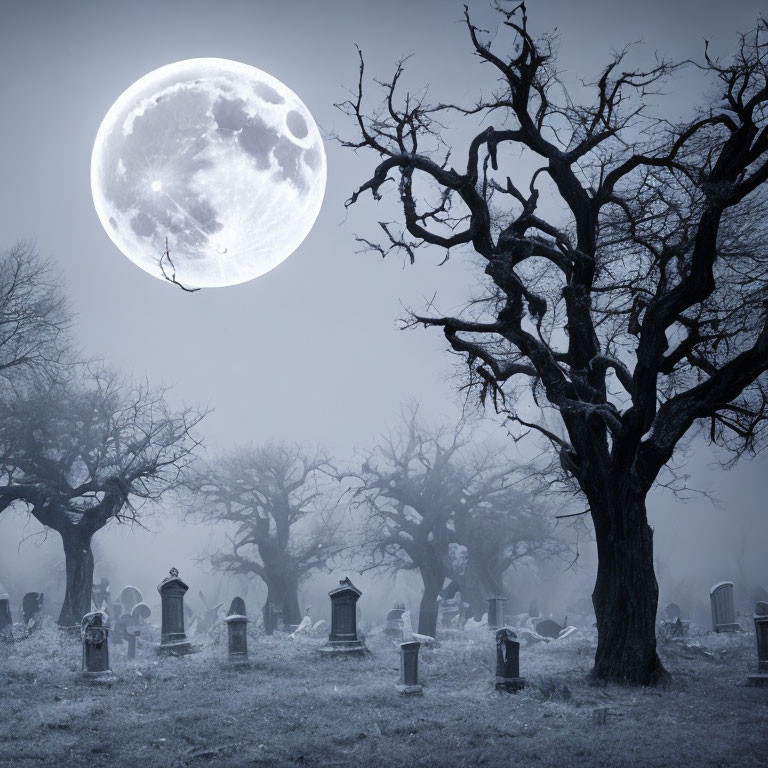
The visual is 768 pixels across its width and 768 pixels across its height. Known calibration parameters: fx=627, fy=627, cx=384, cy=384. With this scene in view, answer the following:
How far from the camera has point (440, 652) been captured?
16719mm

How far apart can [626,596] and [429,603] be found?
17004 millimetres

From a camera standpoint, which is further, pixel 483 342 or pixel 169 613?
pixel 169 613

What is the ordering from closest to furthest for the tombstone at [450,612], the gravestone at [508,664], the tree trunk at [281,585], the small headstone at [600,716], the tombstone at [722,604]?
the small headstone at [600,716]
the gravestone at [508,664]
the tombstone at [722,604]
the tree trunk at [281,585]
the tombstone at [450,612]

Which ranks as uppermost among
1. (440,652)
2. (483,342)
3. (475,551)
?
(483,342)

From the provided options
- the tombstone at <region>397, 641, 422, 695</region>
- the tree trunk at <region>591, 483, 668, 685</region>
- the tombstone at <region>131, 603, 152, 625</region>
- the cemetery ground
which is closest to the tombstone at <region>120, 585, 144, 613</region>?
the tombstone at <region>131, 603, 152, 625</region>

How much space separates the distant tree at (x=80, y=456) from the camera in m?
18.8

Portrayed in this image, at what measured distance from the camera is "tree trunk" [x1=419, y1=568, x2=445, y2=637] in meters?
24.8

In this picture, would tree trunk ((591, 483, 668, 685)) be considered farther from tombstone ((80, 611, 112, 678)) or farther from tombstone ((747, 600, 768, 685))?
tombstone ((80, 611, 112, 678))

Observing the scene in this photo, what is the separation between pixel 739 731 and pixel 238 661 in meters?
10.9

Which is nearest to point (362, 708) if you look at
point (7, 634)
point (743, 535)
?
point (7, 634)

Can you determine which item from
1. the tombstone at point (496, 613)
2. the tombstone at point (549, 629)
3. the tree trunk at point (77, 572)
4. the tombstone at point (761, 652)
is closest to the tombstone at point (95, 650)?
the tree trunk at point (77, 572)

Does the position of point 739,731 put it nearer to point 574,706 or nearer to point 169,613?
point 574,706

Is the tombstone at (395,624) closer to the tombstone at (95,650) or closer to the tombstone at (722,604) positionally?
the tombstone at (722,604)

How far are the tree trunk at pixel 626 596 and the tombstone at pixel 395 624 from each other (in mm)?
15268
